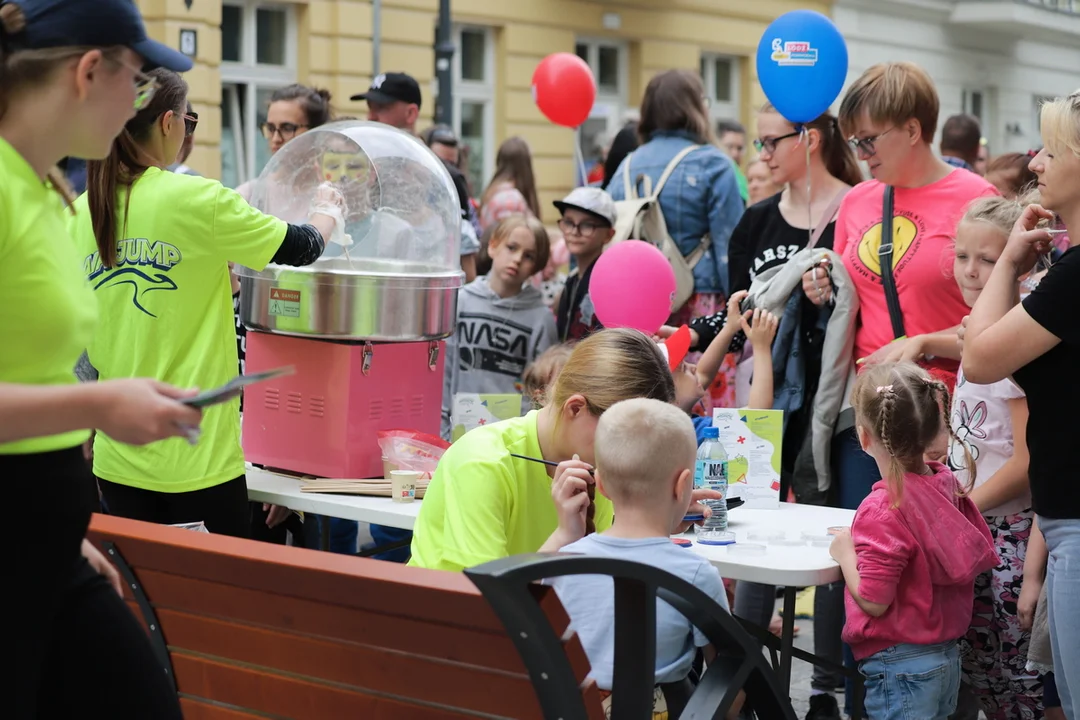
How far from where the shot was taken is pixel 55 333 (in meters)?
1.85

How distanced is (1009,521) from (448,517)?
167 centimetres

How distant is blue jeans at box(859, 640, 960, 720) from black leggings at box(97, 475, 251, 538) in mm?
1713

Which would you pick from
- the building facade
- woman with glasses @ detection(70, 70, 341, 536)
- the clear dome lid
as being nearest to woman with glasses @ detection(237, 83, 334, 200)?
the clear dome lid

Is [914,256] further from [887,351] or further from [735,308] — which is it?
[735,308]

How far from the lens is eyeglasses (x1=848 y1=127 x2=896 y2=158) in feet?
13.2

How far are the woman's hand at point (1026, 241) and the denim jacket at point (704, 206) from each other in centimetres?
218

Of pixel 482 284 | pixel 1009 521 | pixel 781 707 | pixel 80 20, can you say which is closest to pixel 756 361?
pixel 1009 521

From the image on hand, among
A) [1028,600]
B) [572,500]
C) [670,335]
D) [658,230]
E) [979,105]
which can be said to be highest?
Result: [979,105]

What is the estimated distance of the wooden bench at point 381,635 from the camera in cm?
196

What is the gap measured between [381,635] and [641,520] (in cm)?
67

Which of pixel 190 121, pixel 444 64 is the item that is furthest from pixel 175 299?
pixel 444 64

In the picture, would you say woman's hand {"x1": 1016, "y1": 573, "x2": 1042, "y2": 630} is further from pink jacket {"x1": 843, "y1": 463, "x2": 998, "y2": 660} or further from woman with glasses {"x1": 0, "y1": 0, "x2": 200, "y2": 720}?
→ woman with glasses {"x1": 0, "y1": 0, "x2": 200, "y2": 720}

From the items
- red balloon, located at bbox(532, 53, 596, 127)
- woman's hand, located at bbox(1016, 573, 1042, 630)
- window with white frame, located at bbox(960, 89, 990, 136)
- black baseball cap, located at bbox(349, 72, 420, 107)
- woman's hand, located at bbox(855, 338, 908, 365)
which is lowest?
woman's hand, located at bbox(1016, 573, 1042, 630)

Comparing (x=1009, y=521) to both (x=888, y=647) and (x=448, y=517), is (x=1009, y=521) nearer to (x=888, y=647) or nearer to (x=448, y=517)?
(x=888, y=647)
